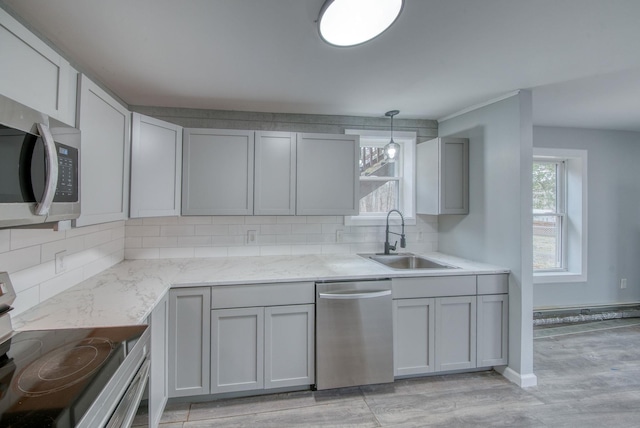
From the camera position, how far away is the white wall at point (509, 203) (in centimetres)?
226

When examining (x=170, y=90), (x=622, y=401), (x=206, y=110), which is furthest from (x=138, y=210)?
(x=622, y=401)

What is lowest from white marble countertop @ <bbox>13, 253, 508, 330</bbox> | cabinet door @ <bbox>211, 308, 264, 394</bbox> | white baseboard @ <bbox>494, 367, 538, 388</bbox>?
white baseboard @ <bbox>494, 367, 538, 388</bbox>

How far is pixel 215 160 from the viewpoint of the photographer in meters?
2.43

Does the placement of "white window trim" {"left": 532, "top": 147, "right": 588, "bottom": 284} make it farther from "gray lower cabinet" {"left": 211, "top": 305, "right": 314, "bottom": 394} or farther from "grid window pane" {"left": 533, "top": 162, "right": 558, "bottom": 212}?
"gray lower cabinet" {"left": 211, "top": 305, "right": 314, "bottom": 394}

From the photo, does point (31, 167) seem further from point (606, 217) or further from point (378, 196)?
point (606, 217)

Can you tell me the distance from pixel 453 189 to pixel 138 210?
102 inches

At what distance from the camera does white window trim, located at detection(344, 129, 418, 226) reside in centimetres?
301

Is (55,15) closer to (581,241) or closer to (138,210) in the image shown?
(138,210)

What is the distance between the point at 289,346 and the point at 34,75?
194 cm

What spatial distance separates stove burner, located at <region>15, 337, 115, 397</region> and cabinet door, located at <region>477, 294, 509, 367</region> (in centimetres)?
244

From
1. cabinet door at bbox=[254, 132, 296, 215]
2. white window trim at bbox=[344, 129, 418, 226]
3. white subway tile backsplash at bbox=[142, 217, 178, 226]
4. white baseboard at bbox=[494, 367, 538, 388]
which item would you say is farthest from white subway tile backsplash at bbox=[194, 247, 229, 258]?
white baseboard at bbox=[494, 367, 538, 388]

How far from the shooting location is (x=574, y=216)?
3.51 meters

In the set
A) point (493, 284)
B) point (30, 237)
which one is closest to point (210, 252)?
point (30, 237)

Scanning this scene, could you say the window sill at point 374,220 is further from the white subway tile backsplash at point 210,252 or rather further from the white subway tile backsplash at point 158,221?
the white subway tile backsplash at point 158,221
